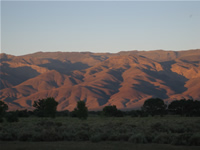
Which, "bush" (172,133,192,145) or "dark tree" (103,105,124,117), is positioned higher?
"bush" (172,133,192,145)

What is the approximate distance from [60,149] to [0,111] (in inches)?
1554

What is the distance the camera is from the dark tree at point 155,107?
92500mm

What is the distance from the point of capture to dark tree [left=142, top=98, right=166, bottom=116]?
92.5 meters

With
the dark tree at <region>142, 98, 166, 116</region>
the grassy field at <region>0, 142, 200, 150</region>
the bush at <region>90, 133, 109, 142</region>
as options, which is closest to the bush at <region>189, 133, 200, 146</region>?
the grassy field at <region>0, 142, 200, 150</region>

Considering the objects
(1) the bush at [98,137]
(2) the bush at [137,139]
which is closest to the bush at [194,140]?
(2) the bush at [137,139]

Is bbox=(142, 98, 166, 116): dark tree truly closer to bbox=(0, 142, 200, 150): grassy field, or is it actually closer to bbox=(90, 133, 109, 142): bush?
bbox=(90, 133, 109, 142): bush

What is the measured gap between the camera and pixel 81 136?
29.0 meters

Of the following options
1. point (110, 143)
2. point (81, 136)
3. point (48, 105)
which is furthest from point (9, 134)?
point (48, 105)

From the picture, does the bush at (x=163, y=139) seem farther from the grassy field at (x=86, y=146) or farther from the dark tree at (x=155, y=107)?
the dark tree at (x=155, y=107)

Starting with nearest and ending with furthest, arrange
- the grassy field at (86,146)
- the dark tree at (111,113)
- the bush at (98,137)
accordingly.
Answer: the grassy field at (86,146)
the bush at (98,137)
the dark tree at (111,113)

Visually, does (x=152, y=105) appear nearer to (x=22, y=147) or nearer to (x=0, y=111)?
(x=0, y=111)

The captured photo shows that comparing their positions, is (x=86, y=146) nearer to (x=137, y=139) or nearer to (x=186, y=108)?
(x=137, y=139)

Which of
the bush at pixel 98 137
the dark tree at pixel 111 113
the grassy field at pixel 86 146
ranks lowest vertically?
the dark tree at pixel 111 113

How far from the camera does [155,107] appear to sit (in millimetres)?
94625
